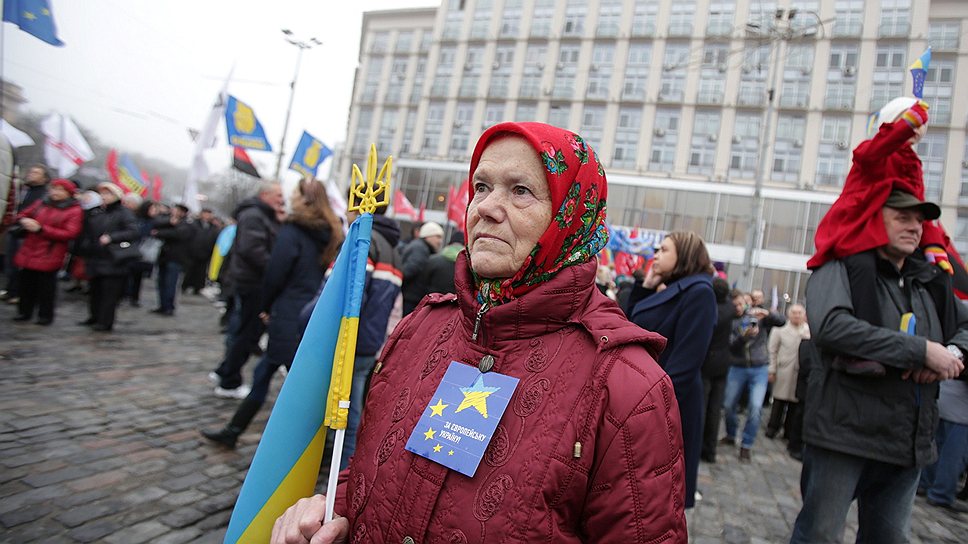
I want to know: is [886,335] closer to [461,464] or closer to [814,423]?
[814,423]

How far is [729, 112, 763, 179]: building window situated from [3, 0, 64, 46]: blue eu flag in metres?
32.9

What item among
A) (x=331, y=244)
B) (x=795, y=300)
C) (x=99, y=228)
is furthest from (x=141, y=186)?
(x=795, y=300)

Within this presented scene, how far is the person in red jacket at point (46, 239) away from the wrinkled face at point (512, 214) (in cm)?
797

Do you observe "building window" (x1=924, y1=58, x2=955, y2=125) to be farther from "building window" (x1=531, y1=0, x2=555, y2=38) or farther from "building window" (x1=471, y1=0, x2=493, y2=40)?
"building window" (x1=471, y1=0, x2=493, y2=40)

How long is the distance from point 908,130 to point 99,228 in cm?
919

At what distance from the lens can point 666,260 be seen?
11.6 feet

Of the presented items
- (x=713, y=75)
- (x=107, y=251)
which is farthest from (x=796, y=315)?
(x=713, y=75)

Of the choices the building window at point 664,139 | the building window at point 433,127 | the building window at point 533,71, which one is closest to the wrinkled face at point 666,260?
the building window at point 664,139

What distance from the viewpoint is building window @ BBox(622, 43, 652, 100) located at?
1367 inches

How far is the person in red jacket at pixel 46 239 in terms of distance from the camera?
7.03m

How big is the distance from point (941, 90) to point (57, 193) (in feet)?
131

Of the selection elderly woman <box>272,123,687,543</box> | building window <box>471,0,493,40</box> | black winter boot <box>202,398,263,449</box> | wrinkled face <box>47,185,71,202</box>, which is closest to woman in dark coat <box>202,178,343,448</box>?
black winter boot <box>202,398,263,449</box>

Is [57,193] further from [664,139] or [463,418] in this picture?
[664,139]

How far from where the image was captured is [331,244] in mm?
4461
